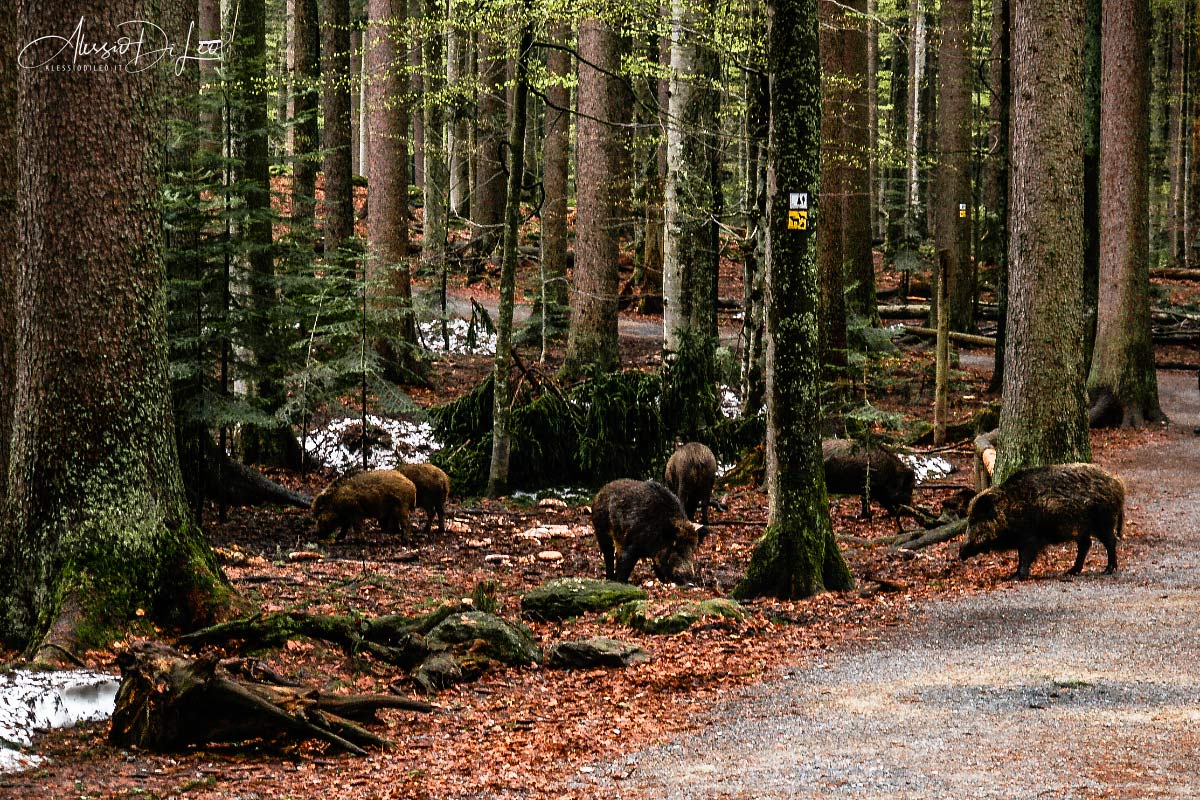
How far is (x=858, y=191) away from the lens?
79.0 feet

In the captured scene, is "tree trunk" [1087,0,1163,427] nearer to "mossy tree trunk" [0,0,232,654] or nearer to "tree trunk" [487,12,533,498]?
"tree trunk" [487,12,533,498]

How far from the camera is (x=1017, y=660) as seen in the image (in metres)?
8.34

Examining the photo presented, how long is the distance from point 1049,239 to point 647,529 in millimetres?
5899

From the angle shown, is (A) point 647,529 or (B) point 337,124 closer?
(A) point 647,529

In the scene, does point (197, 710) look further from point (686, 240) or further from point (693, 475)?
point (686, 240)

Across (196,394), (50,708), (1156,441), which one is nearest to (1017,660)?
(50,708)

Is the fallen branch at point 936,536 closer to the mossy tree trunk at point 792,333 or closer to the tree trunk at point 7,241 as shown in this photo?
the mossy tree trunk at point 792,333

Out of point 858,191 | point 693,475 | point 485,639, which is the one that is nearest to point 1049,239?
point 693,475

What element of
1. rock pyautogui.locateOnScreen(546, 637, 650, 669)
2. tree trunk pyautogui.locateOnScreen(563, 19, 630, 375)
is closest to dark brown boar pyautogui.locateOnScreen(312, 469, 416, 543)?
rock pyautogui.locateOnScreen(546, 637, 650, 669)

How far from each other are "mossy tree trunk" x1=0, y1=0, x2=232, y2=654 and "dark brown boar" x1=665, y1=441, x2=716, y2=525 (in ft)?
25.3

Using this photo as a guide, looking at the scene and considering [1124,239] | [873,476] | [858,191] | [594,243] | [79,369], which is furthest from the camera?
[858,191]

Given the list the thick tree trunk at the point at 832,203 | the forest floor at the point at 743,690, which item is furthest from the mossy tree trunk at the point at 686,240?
the forest floor at the point at 743,690

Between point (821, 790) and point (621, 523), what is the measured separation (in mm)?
5899

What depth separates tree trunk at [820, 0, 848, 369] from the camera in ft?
61.7
